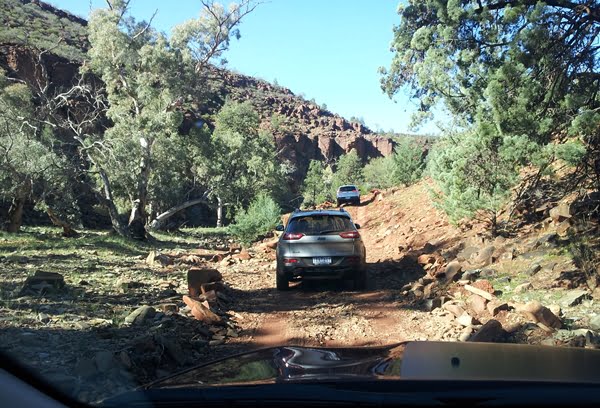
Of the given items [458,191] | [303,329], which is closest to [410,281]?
[458,191]

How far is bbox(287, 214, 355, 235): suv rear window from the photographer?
1059 cm

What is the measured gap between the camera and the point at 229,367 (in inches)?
134

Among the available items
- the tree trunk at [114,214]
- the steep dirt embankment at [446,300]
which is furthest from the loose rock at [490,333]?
the tree trunk at [114,214]

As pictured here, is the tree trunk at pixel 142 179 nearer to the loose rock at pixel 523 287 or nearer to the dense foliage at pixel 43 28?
the dense foliage at pixel 43 28

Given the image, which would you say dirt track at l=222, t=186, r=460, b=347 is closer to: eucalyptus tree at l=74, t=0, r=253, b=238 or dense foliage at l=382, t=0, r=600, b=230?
dense foliage at l=382, t=0, r=600, b=230

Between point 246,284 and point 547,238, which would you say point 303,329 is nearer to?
point 246,284

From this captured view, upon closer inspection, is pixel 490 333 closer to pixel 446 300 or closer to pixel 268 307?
pixel 446 300

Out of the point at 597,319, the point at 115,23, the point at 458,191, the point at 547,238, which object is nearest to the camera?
the point at 597,319

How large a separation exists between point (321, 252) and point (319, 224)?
690 millimetres

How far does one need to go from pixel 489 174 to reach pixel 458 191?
77 centimetres

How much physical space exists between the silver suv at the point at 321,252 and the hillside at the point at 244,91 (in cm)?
2620

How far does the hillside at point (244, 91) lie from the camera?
42.4 metres

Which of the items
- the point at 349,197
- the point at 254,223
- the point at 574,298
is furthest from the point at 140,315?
the point at 349,197

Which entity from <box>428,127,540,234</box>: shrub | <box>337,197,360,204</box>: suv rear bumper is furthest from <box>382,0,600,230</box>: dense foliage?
<box>337,197,360,204</box>: suv rear bumper
